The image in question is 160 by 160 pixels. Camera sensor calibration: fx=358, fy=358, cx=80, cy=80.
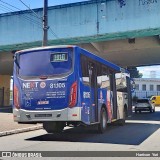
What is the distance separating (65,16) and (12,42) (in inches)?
199

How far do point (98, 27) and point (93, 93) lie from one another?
12.0 metres

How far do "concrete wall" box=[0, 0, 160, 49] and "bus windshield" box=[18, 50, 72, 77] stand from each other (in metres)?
11.8

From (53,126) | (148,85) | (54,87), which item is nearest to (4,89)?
(53,126)

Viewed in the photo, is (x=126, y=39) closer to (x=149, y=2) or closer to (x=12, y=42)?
(x=149, y=2)

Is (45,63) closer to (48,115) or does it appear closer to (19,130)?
(48,115)

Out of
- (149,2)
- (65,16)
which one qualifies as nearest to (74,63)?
(149,2)

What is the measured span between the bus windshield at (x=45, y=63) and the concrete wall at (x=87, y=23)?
11.8m

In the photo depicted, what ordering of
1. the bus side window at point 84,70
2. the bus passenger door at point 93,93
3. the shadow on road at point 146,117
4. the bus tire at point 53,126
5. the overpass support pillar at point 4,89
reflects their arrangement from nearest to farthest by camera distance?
1. the bus side window at point 84,70
2. the bus tire at point 53,126
3. the bus passenger door at point 93,93
4. the shadow on road at point 146,117
5. the overpass support pillar at point 4,89

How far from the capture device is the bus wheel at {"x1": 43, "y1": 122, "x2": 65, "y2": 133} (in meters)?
13.9

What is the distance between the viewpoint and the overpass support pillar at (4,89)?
4707cm

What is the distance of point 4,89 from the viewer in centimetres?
4703

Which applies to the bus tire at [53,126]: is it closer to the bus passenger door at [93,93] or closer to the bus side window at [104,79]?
the bus passenger door at [93,93]

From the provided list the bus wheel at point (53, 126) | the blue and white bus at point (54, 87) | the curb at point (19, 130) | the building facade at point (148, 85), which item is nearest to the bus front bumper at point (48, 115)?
the blue and white bus at point (54, 87)

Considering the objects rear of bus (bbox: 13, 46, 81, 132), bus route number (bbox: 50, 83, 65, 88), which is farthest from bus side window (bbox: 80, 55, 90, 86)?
bus route number (bbox: 50, 83, 65, 88)
